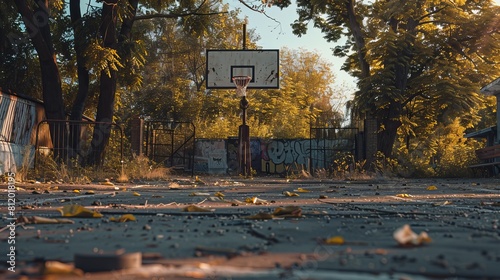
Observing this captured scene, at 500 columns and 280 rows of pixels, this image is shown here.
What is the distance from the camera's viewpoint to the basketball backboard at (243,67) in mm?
26875

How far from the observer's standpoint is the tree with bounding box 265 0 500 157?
24.3 metres

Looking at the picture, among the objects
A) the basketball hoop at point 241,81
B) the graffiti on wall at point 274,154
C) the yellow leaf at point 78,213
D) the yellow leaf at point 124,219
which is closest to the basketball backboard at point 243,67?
the basketball hoop at point 241,81

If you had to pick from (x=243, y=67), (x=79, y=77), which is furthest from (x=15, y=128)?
(x=243, y=67)

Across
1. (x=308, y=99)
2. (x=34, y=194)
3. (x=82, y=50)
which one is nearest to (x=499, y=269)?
(x=34, y=194)

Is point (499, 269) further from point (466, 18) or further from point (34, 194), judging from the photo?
point (466, 18)

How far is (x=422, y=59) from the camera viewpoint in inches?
1008

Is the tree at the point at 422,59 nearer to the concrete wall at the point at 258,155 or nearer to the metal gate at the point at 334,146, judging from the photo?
the metal gate at the point at 334,146

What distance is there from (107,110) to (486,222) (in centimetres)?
1758

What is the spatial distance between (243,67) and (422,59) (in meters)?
7.29

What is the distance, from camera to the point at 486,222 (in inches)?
204

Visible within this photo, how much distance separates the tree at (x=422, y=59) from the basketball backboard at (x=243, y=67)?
2.61m

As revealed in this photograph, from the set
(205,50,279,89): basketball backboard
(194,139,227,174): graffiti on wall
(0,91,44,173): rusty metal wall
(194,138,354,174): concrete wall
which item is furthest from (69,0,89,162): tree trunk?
(194,139,227,174): graffiti on wall

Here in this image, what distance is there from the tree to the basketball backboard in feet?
8.57

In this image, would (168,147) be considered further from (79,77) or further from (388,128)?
(388,128)
